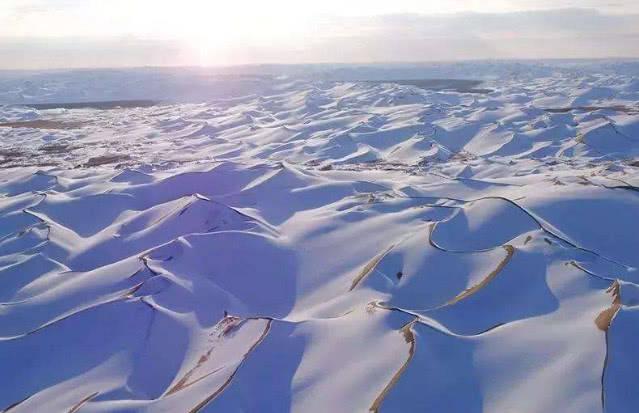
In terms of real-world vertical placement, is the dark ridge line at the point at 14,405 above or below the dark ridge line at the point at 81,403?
below

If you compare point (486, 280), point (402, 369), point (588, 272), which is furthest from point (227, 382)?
point (588, 272)

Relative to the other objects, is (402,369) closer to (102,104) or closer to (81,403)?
(81,403)

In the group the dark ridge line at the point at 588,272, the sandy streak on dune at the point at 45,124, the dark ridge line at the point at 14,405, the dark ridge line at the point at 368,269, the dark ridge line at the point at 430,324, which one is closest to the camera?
the dark ridge line at the point at 14,405

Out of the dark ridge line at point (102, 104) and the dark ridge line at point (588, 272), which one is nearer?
the dark ridge line at point (588, 272)

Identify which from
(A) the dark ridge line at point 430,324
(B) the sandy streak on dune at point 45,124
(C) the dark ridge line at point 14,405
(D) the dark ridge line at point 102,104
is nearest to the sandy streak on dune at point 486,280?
(A) the dark ridge line at point 430,324

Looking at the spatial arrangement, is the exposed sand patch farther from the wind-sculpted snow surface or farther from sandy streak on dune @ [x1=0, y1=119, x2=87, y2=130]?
sandy streak on dune @ [x1=0, y1=119, x2=87, y2=130]

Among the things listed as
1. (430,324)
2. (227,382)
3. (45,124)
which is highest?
(430,324)

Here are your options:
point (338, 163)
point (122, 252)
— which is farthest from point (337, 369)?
point (338, 163)

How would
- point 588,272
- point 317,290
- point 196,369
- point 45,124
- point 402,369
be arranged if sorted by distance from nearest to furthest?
point 402,369 → point 196,369 → point 588,272 → point 317,290 → point 45,124

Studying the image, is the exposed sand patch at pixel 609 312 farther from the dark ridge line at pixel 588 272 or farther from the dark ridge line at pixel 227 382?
the dark ridge line at pixel 227 382
